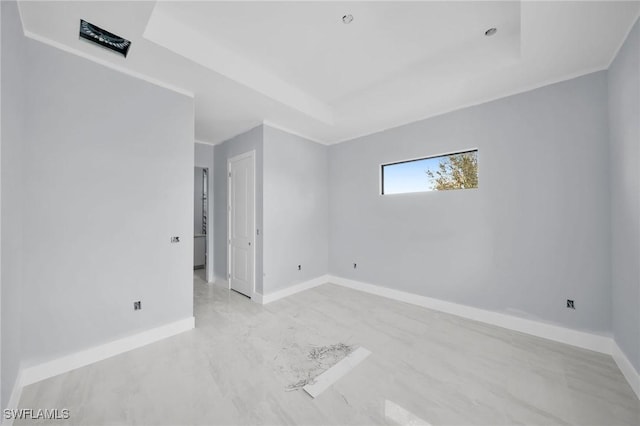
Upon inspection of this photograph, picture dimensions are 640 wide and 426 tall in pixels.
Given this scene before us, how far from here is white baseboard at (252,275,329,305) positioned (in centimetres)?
368

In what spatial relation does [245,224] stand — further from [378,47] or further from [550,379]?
[550,379]

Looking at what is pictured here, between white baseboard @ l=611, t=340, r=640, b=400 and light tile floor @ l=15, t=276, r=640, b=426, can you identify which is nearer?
light tile floor @ l=15, t=276, r=640, b=426

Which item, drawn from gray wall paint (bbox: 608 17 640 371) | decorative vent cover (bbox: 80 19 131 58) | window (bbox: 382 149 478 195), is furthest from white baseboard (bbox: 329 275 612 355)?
decorative vent cover (bbox: 80 19 131 58)

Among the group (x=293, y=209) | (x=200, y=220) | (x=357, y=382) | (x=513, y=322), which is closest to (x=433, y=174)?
(x=513, y=322)

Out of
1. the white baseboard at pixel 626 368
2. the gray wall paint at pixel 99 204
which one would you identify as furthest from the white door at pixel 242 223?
the white baseboard at pixel 626 368

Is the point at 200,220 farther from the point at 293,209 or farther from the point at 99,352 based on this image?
the point at 99,352

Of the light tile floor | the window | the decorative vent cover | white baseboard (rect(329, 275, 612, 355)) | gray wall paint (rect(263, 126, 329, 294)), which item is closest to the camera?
the light tile floor

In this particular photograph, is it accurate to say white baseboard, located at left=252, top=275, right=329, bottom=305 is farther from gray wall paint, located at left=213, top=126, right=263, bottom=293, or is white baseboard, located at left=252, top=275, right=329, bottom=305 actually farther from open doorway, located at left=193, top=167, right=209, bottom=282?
open doorway, located at left=193, top=167, right=209, bottom=282

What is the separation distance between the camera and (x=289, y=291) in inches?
158

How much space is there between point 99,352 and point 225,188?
115 inches

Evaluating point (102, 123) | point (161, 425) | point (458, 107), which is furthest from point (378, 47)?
point (161, 425)

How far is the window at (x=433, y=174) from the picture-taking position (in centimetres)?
322

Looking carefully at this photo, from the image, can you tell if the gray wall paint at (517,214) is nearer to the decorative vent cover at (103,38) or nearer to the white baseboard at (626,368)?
the white baseboard at (626,368)

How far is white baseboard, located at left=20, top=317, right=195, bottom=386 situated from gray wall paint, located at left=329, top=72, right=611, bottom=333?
298 cm
